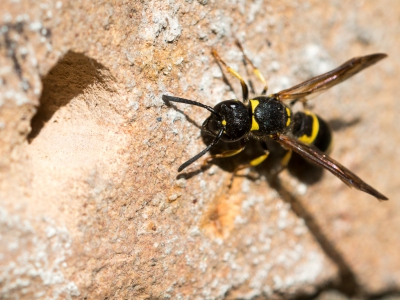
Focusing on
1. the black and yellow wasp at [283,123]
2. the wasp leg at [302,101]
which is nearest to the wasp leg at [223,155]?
the black and yellow wasp at [283,123]

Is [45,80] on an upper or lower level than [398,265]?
upper

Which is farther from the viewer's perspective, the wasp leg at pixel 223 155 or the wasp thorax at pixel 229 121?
the wasp leg at pixel 223 155

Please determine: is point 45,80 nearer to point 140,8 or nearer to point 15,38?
point 15,38

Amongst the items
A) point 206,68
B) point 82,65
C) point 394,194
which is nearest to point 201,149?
point 206,68

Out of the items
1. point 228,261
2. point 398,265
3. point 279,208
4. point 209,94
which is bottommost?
point 398,265

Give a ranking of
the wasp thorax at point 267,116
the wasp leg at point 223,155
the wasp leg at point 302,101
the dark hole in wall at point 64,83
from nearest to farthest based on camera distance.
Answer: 1. the dark hole in wall at point 64,83
2. the wasp leg at point 223,155
3. the wasp thorax at point 267,116
4. the wasp leg at point 302,101

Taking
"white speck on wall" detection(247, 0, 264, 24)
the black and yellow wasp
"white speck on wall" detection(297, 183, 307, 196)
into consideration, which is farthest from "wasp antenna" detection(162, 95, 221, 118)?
"white speck on wall" detection(297, 183, 307, 196)

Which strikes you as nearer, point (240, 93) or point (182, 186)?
point (182, 186)

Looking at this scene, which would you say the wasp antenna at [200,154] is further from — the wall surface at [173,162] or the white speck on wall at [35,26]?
the white speck on wall at [35,26]
